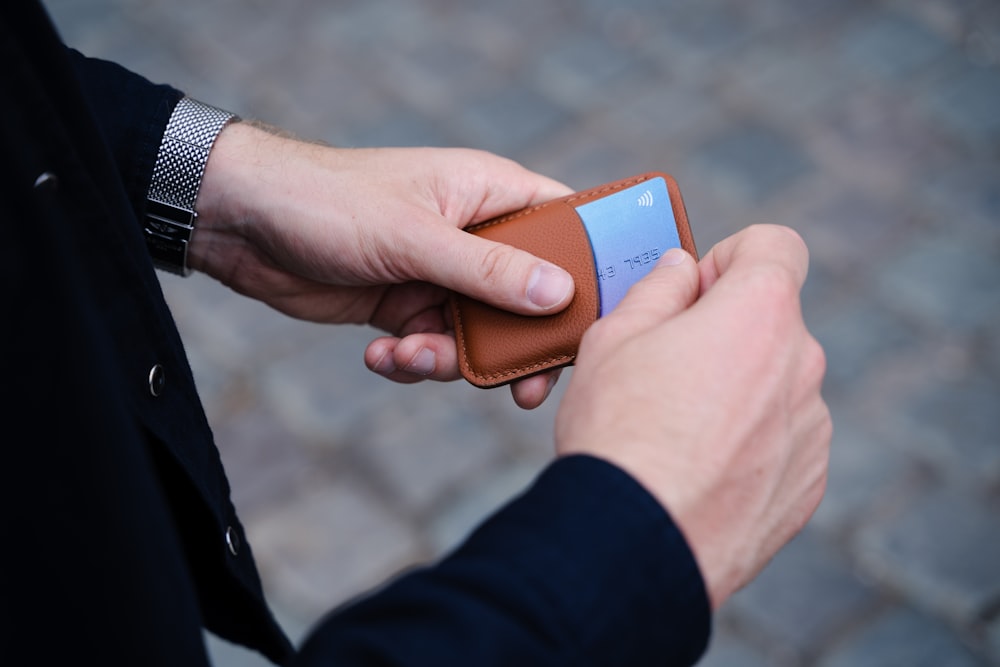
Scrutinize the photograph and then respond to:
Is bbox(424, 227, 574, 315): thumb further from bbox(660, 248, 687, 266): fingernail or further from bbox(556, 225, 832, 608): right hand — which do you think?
bbox(556, 225, 832, 608): right hand

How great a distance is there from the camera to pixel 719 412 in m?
0.87

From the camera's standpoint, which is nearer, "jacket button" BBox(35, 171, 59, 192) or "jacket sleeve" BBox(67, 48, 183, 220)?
"jacket button" BBox(35, 171, 59, 192)

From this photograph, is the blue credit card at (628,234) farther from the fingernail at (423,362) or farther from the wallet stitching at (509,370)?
the fingernail at (423,362)

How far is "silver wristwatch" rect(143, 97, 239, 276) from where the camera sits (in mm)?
1356

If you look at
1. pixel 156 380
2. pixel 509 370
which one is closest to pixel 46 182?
pixel 156 380

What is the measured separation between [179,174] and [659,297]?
2.38 ft

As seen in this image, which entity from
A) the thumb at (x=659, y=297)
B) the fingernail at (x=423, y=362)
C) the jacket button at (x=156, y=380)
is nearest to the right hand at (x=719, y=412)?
the thumb at (x=659, y=297)

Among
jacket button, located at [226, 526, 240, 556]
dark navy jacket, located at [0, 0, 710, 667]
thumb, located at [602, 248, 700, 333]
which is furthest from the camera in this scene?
jacket button, located at [226, 526, 240, 556]

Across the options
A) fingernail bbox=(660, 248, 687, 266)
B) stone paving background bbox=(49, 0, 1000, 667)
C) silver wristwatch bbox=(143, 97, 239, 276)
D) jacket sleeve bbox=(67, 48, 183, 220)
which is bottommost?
stone paving background bbox=(49, 0, 1000, 667)

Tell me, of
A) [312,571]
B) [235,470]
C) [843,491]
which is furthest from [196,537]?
[843,491]

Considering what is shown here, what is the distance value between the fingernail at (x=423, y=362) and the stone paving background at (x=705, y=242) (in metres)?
0.84

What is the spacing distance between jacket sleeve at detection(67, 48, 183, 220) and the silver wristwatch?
1cm

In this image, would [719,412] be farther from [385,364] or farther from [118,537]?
[385,364]

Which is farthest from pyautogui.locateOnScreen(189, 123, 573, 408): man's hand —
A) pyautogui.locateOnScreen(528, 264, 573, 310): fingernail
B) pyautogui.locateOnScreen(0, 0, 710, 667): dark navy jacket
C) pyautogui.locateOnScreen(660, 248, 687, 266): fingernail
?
pyautogui.locateOnScreen(0, 0, 710, 667): dark navy jacket
